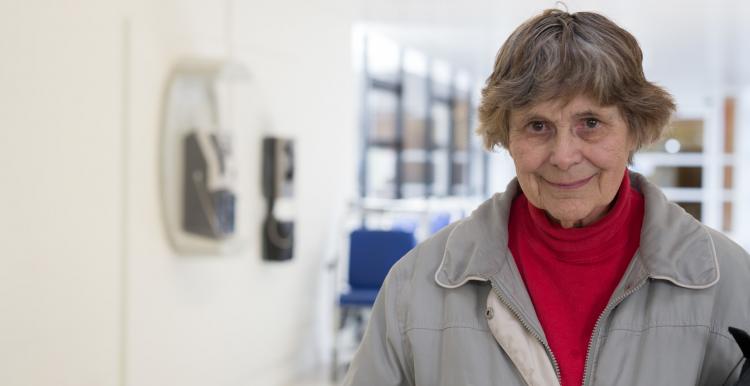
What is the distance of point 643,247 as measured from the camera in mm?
1426

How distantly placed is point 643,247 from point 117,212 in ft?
9.22

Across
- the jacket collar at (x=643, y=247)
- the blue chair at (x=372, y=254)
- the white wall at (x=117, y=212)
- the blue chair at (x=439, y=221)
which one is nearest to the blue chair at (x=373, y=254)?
the blue chair at (x=372, y=254)

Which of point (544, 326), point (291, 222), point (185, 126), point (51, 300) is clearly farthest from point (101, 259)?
point (544, 326)

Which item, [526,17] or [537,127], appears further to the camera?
[526,17]

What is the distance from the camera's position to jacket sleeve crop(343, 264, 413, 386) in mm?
1487

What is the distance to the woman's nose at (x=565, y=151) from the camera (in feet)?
4.56

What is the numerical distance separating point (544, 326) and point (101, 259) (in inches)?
103

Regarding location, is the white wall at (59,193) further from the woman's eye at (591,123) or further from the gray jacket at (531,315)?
the woman's eye at (591,123)

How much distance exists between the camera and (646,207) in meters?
1.49

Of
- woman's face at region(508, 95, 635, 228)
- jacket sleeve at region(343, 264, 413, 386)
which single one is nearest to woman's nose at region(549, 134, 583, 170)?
woman's face at region(508, 95, 635, 228)

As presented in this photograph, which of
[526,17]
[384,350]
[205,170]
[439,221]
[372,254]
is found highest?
[526,17]

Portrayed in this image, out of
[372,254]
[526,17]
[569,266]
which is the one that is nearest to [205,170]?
[372,254]

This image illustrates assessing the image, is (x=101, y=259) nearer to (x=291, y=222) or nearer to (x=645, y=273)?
(x=291, y=222)

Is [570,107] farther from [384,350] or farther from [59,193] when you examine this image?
[59,193]
